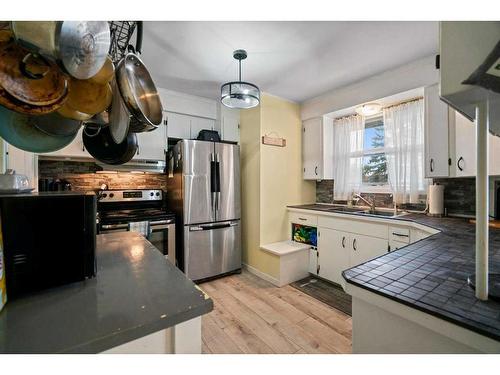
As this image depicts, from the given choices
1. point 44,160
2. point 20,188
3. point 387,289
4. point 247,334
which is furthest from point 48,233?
point 44,160

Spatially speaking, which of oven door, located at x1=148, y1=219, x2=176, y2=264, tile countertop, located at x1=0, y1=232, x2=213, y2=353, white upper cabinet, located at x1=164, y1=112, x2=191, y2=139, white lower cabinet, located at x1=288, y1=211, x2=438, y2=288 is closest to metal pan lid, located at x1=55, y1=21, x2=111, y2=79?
tile countertop, located at x1=0, y1=232, x2=213, y2=353

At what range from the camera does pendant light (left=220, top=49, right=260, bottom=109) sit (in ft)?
6.55

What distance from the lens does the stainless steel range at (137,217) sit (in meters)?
2.39

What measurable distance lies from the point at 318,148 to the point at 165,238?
239cm

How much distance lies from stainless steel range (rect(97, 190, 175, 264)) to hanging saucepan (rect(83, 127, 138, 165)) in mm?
1440

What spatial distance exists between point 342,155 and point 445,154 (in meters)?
1.29

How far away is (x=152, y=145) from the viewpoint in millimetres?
2801

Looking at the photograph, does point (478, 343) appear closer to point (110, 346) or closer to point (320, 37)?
point (110, 346)

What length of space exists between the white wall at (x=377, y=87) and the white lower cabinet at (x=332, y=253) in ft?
5.30

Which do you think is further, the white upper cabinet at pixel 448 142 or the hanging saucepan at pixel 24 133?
the white upper cabinet at pixel 448 142

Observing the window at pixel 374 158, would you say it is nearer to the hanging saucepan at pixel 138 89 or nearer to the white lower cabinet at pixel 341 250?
the white lower cabinet at pixel 341 250

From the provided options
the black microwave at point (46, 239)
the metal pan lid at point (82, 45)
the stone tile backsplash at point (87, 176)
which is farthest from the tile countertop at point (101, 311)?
the stone tile backsplash at point (87, 176)

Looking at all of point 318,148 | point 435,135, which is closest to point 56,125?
point 435,135

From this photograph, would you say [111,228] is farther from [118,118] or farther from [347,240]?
[347,240]
